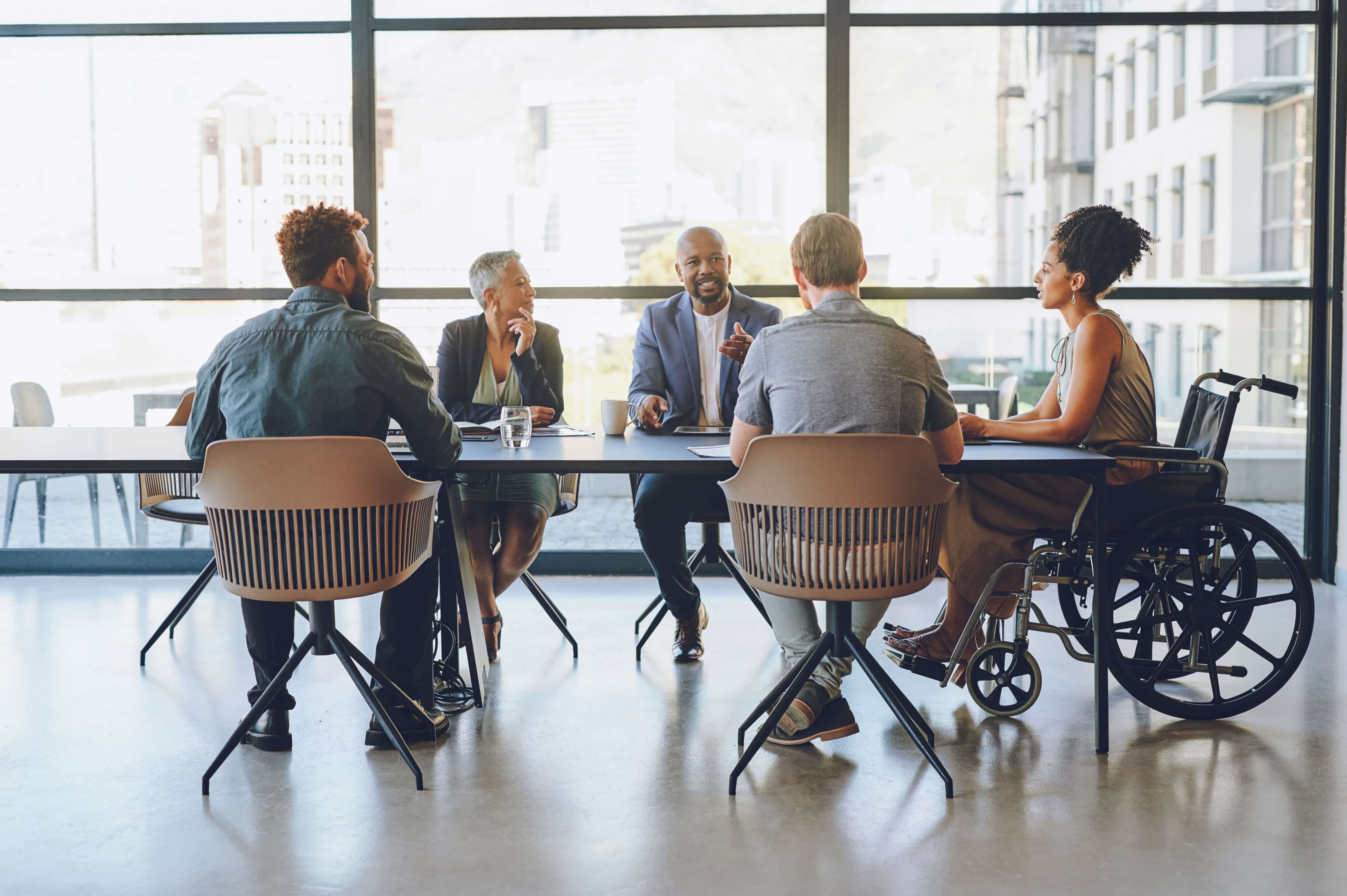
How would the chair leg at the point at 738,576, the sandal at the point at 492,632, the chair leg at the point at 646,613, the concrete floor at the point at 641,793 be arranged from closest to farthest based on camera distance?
the concrete floor at the point at 641,793 → the chair leg at the point at 738,576 → the sandal at the point at 492,632 → the chair leg at the point at 646,613

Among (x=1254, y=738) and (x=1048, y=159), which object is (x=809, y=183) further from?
(x=1254, y=738)

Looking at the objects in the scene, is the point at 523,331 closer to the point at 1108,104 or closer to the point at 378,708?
the point at 378,708

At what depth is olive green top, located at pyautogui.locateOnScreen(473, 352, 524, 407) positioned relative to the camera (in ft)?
12.7

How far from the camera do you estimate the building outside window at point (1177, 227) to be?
4.81m

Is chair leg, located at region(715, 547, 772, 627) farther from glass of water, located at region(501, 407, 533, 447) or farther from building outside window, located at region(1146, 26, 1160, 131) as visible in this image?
building outside window, located at region(1146, 26, 1160, 131)

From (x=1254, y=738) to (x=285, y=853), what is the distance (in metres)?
2.35

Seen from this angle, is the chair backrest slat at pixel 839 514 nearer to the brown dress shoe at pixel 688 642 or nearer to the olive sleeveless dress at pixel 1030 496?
the olive sleeveless dress at pixel 1030 496

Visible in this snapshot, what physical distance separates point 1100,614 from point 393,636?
1.78 m

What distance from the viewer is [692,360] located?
3908 millimetres

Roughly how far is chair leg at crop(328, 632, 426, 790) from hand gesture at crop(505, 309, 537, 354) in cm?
140

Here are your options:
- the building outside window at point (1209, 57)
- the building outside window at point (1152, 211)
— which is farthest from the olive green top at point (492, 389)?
the building outside window at point (1209, 57)

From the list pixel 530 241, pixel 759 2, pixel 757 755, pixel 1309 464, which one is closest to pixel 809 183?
pixel 759 2

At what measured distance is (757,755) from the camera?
2.81 metres

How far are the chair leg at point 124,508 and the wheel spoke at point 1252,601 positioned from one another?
13.6ft
